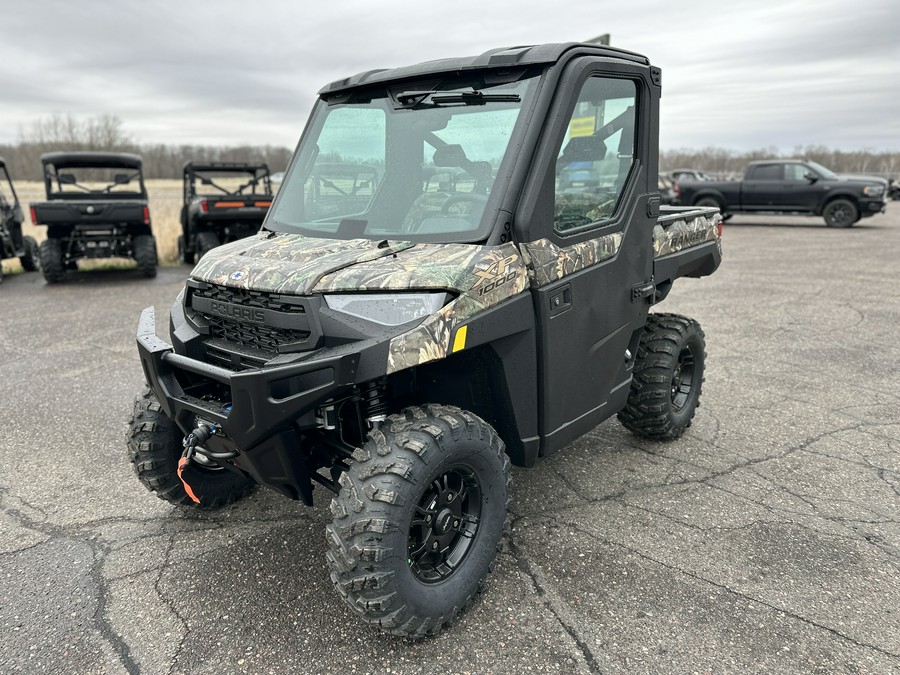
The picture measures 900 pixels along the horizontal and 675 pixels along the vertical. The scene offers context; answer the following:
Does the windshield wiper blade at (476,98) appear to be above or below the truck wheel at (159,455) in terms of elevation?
above

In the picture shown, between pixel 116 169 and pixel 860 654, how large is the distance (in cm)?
1385

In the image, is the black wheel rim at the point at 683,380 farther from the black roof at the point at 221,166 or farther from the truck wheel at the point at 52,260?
the black roof at the point at 221,166

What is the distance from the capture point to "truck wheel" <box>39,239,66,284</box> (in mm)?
10695

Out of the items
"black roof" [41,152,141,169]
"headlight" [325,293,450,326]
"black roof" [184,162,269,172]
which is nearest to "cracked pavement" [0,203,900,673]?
"headlight" [325,293,450,326]

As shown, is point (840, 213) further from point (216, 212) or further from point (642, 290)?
point (642, 290)

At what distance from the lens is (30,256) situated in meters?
12.5

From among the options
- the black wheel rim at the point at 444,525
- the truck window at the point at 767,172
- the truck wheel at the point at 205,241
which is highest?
the truck window at the point at 767,172

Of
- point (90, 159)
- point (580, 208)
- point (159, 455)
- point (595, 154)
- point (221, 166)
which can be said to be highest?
point (90, 159)

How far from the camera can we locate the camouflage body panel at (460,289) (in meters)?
2.37

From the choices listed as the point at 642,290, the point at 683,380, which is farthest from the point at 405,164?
the point at 683,380

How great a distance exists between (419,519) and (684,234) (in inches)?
105

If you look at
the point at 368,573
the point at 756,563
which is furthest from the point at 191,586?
the point at 756,563

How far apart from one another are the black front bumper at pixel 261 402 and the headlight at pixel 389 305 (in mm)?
174

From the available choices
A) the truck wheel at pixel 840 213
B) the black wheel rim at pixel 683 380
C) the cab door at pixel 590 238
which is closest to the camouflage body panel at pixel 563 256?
the cab door at pixel 590 238
